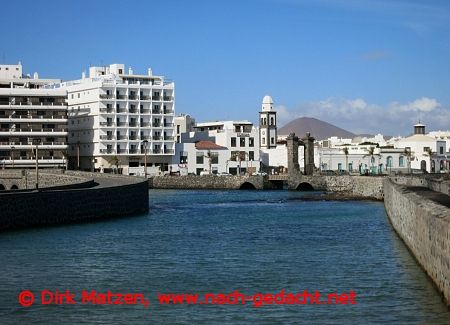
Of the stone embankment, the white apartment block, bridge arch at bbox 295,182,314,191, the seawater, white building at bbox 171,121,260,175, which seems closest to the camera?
the seawater

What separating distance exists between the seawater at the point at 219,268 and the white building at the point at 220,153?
80.7 metres

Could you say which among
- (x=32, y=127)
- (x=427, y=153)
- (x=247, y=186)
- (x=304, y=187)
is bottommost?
(x=304, y=187)

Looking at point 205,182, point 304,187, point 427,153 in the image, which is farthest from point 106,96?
point 427,153

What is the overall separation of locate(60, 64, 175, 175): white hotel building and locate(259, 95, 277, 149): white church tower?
46087 mm

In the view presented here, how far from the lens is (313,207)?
8275 cm

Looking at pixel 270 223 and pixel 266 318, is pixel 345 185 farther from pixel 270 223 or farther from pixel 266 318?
pixel 266 318

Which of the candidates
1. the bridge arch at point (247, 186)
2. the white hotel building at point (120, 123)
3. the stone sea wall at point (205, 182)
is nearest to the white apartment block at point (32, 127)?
the white hotel building at point (120, 123)

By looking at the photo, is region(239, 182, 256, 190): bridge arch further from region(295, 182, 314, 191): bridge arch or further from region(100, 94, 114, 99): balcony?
region(100, 94, 114, 99): balcony

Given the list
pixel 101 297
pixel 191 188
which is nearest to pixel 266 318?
pixel 101 297

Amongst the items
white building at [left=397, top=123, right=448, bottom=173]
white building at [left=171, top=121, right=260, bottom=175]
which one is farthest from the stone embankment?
white building at [left=397, top=123, right=448, bottom=173]

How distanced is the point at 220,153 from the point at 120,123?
21774 mm

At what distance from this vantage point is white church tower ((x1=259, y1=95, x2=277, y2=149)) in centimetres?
18424

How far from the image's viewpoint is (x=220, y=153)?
150125 millimetres

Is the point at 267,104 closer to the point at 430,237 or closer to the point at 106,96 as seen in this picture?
the point at 106,96
